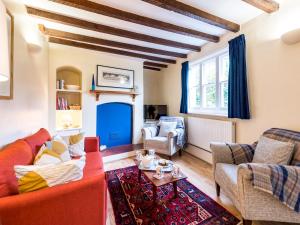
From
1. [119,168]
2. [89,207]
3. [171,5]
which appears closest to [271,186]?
[89,207]

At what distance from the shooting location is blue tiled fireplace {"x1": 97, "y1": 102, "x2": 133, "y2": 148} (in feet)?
12.3

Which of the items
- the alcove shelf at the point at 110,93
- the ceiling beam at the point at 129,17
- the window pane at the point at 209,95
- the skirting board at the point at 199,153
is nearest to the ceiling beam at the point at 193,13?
the ceiling beam at the point at 129,17

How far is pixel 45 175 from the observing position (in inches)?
42.4

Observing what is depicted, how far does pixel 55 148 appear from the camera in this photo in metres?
1.84

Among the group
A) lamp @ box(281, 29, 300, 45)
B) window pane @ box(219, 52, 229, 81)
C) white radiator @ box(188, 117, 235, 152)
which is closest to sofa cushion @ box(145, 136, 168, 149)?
white radiator @ box(188, 117, 235, 152)

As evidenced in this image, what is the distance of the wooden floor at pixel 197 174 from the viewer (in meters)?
1.80

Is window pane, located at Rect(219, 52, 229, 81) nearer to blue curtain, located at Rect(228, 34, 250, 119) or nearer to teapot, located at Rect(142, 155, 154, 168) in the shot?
blue curtain, located at Rect(228, 34, 250, 119)

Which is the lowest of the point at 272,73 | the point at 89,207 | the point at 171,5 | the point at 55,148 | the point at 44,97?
the point at 89,207

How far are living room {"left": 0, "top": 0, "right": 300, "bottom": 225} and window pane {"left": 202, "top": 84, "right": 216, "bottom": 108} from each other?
0.03 m

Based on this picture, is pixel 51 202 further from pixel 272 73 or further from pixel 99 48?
pixel 99 48

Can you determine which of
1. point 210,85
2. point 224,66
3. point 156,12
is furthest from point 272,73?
point 156,12

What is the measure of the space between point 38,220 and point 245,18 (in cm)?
330

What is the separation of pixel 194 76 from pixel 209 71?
0.48 metres

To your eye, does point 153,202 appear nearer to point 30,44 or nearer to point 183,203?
point 183,203
